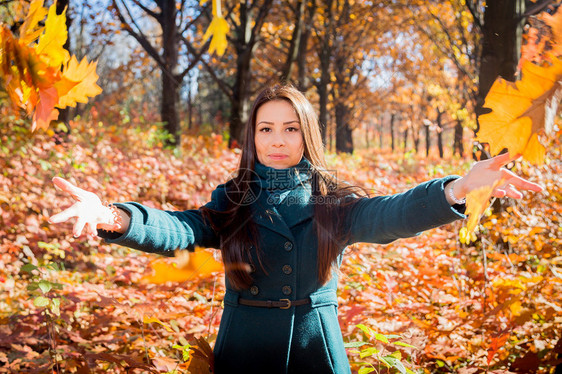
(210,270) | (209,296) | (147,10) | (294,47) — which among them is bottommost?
(209,296)

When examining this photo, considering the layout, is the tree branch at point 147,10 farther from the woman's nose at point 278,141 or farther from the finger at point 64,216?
the finger at point 64,216

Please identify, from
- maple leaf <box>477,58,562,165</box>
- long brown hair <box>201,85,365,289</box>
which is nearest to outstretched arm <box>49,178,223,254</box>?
long brown hair <box>201,85,365,289</box>

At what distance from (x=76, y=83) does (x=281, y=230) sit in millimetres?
896

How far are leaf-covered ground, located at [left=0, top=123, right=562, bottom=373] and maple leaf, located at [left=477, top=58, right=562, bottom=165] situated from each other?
0.87 meters

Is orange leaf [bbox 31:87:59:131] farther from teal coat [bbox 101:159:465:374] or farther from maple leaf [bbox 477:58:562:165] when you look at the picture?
maple leaf [bbox 477:58:562:165]

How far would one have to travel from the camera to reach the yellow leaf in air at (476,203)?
1.09 meters

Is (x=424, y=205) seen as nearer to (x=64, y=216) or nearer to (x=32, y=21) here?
(x=64, y=216)

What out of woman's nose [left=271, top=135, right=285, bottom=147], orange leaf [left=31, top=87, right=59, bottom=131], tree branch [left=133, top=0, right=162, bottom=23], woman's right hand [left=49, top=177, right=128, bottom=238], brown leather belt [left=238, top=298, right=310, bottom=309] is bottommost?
brown leather belt [left=238, top=298, right=310, bottom=309]

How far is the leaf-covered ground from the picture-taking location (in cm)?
213

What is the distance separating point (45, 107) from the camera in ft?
4.50

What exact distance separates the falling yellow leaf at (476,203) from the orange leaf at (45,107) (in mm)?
1286

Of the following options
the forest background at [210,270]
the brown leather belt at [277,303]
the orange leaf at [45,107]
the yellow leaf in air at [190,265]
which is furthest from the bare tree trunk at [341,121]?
the orange leaf at [45,107]

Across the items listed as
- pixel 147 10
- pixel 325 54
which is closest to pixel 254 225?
pixel 147 10

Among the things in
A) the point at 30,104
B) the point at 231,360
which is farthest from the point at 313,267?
the point at 30,104
